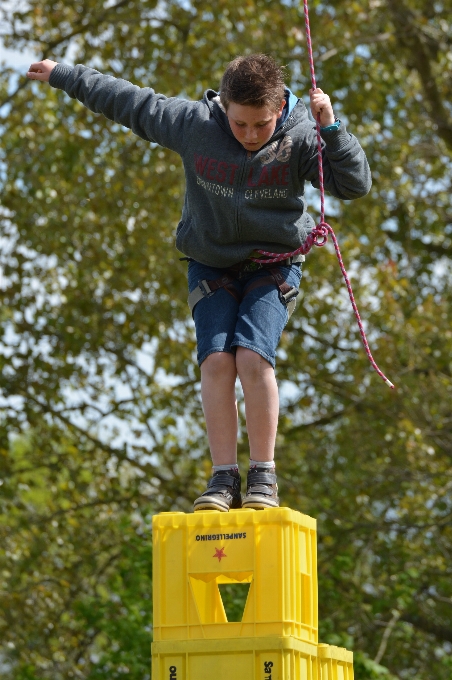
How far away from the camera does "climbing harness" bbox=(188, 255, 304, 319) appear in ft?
13.7

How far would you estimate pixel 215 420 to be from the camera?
4102mm

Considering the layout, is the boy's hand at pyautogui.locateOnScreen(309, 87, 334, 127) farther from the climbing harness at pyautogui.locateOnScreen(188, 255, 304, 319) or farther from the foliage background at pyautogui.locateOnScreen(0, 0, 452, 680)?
the foliage background at pyautogui.locateOnScreen(0, 0, 452, 680)

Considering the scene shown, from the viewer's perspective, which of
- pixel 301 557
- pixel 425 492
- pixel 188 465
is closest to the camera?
pixel 301 557

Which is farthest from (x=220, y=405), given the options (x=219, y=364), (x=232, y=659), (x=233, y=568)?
(x=232, y=659)

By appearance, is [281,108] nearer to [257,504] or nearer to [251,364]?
[251,364]

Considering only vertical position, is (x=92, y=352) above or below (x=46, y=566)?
above

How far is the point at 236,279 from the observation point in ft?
13.9

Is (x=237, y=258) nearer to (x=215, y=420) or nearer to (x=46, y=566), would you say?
(x=215, y=420)

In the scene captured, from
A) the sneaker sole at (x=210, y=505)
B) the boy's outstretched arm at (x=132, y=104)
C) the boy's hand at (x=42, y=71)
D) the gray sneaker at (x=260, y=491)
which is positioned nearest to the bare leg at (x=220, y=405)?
the gray sneaker at (x=260, y=491)

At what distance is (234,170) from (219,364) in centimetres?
71

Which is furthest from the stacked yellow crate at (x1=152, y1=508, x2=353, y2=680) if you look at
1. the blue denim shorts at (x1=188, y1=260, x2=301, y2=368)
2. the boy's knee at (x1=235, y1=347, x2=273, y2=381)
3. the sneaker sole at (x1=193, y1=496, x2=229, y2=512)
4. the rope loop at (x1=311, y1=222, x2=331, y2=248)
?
the rope loop at (x1=311, y1=222, x2=331, y2=248)

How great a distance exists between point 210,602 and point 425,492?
18.7 ft

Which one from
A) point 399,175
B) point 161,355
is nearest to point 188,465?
point 161,355

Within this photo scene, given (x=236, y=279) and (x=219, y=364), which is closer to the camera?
(x=219, y=364)
